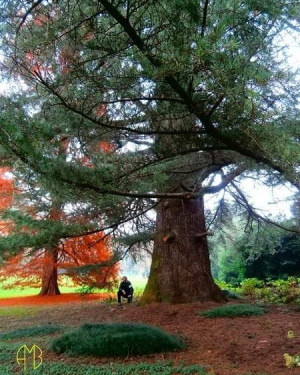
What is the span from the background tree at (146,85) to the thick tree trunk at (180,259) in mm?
3713

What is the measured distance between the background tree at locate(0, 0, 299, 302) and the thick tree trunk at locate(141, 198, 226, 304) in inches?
146

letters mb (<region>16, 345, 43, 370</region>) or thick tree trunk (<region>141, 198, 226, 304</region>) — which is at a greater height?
thick tree trunk (<region>141, 198, 226, 304</region>)

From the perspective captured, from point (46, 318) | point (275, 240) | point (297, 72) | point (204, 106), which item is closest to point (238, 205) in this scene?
point (275, 240)

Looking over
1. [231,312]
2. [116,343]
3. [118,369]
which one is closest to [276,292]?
[231,312]

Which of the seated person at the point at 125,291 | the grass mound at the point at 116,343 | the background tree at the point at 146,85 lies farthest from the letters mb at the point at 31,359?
the seated person at the point at 125,291

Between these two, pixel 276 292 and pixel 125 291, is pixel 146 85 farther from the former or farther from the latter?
pixel 276 292

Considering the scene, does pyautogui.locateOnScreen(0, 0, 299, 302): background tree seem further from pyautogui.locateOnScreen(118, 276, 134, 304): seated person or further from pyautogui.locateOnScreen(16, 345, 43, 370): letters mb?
pyautogui.locateOnScreen(118, 276, 134, 304): seated person

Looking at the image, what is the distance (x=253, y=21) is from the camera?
3.19 metres

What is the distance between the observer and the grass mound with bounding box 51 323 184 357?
4.45m

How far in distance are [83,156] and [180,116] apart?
4.83ft

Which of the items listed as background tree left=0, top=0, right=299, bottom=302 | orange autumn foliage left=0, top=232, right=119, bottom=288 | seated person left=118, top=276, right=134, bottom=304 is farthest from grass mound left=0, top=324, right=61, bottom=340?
orange autumn foliage left=0, top=232, right=119, bottom=288

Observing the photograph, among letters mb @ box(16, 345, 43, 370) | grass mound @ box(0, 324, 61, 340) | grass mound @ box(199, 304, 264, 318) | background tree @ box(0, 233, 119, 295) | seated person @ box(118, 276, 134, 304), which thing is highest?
background tree @ box(0, 233, 119, 295)

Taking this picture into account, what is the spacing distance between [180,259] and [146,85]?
543 cm

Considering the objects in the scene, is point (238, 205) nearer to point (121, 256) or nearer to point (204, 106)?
point (121, 256)
